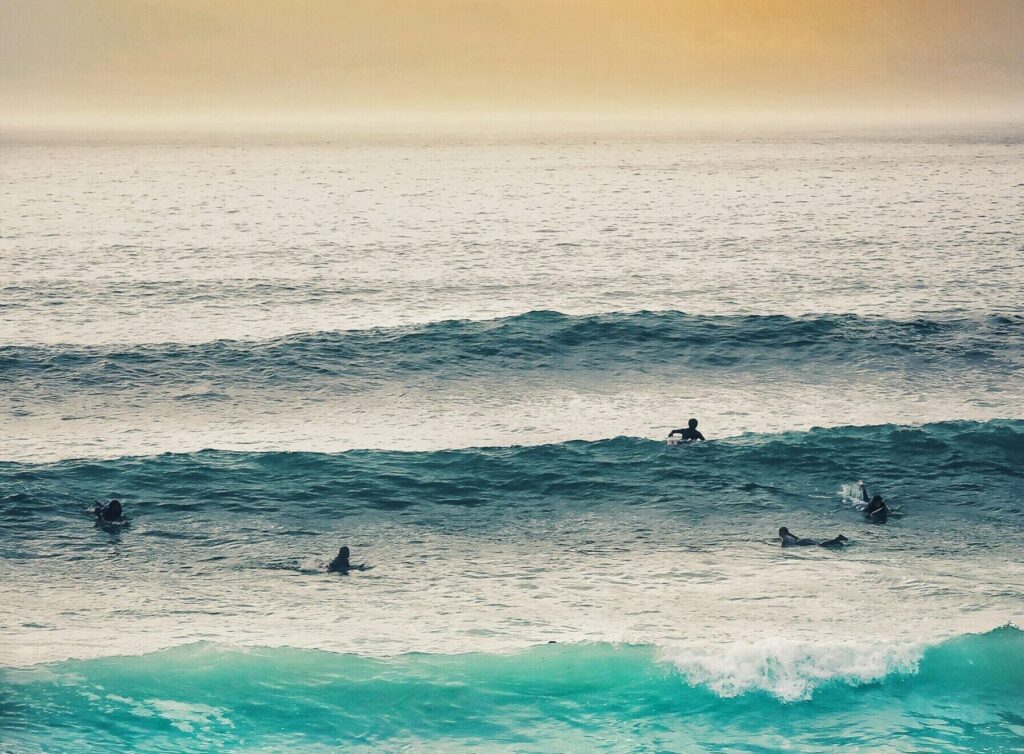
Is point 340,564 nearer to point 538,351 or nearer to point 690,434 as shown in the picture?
point 690,434

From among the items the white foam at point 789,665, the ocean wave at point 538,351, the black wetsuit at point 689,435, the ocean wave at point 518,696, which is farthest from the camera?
the ocean wave at point 538,351

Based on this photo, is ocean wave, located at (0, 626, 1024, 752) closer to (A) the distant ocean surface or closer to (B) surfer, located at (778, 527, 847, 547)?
(A) the distant ocean surface

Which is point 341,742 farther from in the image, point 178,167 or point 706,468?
point 178,167

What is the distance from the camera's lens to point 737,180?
118000 mm

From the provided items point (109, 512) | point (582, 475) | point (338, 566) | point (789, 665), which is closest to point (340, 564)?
point (338, 566)

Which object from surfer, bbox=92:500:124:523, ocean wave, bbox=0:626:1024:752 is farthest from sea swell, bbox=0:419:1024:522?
ocean wave, bbox=0:626:1024:752

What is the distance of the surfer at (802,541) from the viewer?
2292 cm

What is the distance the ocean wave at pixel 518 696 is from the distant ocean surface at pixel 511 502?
0.05 meters

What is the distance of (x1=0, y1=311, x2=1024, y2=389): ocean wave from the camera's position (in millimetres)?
35906

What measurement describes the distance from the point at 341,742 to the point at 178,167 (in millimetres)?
148495

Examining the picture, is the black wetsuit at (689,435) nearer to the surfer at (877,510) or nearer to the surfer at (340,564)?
the surfer at (877,510)

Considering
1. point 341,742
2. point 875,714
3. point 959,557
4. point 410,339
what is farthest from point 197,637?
point 410,339

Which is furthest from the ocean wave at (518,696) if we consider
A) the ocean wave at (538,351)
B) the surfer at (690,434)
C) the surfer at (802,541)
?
the ocean wave at (538,351)

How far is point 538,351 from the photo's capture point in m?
38.2
